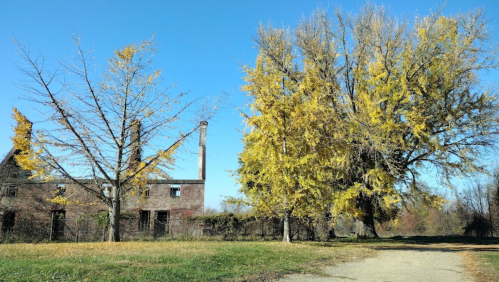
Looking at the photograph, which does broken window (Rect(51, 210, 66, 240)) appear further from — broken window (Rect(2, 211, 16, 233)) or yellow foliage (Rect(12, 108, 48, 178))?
yellow foliage (Rect(12, 108, 48, 178))

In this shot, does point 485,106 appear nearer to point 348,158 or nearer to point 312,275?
point 348,158

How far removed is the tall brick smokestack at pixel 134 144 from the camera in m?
15.3

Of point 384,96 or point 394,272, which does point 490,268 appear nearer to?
point 394,272

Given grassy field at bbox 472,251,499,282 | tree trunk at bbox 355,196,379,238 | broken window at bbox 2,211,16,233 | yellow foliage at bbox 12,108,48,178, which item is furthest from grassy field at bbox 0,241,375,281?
broken window at bbox 2,211,16,233

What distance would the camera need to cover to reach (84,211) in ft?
97.6

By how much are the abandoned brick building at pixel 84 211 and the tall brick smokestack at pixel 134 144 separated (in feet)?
28.4

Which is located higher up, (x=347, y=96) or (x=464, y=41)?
(x=464, y=41)

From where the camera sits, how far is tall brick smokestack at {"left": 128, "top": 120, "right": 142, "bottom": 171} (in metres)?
15.3

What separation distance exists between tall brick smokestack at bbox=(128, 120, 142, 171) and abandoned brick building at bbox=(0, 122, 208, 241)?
8.66 m

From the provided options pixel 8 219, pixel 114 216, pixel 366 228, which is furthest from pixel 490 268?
pixel 8 219

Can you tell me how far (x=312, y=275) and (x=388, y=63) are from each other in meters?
15.4

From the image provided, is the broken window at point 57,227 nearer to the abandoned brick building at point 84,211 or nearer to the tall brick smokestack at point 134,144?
the abandoned brick building at point 84,211

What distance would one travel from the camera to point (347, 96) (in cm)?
2162

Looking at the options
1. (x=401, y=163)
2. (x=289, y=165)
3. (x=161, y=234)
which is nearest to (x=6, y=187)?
(x=161, y=234)
